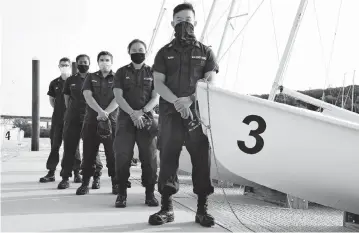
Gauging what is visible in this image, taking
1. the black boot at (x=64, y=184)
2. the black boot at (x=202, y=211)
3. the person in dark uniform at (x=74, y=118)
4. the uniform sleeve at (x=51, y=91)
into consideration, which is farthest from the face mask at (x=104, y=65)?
the black boot at (x=202, y=211)

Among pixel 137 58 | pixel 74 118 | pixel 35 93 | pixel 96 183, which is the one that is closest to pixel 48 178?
pixel 96 183

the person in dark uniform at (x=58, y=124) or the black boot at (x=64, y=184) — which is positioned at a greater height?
the person in dark uniform at (x=58, y=124)

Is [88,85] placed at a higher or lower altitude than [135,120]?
higher

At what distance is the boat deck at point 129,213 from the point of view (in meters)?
3.82

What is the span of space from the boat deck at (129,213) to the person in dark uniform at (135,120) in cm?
31

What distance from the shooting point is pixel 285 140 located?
401 centimetres

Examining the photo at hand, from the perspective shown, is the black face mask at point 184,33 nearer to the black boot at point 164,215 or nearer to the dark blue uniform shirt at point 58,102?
the black boot at point 164,215

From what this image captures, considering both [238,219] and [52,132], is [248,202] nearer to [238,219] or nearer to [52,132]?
[238,219]

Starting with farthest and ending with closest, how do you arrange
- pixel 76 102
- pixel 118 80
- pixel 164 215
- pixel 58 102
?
1. pixel 58 102
2. pixel 76 102
3. pixel 118 80
4. pixel 164 215

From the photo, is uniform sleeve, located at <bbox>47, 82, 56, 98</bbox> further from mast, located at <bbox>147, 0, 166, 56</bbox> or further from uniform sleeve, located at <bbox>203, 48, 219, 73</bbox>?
mast, located at <bbox>147, 0, 166, 56</bbox>

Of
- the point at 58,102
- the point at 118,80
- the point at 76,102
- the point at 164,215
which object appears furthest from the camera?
the point at 58,102

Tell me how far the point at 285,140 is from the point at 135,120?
1480 millimetres

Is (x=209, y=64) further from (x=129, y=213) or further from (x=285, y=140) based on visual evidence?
→ (x=129, y=213)

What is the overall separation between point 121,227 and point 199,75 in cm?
136
